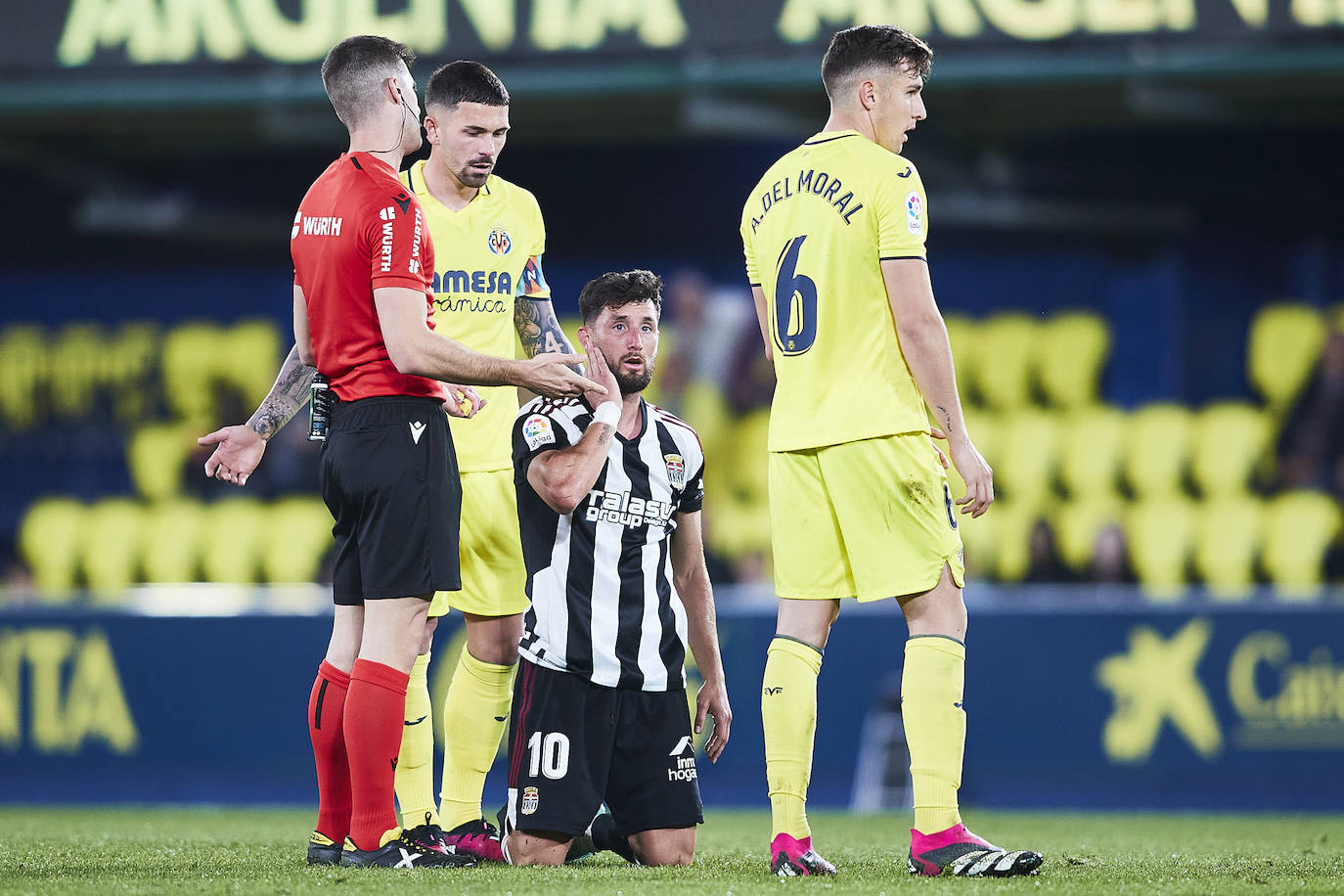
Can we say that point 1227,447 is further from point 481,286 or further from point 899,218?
point 899,218

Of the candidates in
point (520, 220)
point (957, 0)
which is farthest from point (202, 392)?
point (520, 220)

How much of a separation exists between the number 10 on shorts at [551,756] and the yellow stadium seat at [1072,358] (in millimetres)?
8157

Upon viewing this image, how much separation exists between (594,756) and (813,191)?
1576 millimetres

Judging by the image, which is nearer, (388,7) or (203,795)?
(203,795)

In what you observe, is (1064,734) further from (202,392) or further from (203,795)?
(202,392)

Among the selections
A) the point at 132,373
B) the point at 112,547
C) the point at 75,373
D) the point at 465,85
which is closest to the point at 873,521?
the point at 465,85

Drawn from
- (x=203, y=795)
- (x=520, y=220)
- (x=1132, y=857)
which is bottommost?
(x=203, y=795)

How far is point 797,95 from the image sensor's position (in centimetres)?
984

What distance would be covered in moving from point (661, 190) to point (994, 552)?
4182 millimetres

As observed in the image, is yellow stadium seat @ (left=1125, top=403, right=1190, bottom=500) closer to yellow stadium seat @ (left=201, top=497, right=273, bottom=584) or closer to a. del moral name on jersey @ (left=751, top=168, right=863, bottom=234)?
yellow stadium seat @ (left=201, top=497, right=273, bottom=584)

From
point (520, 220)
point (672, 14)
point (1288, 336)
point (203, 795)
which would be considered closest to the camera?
point (520, 220)

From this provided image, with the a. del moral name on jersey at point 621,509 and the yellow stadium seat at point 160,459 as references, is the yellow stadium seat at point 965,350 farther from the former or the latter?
the a. del moral name on jersey at point 621,509

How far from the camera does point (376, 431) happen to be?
13.3ft

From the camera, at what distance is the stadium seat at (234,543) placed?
11.9 meters
